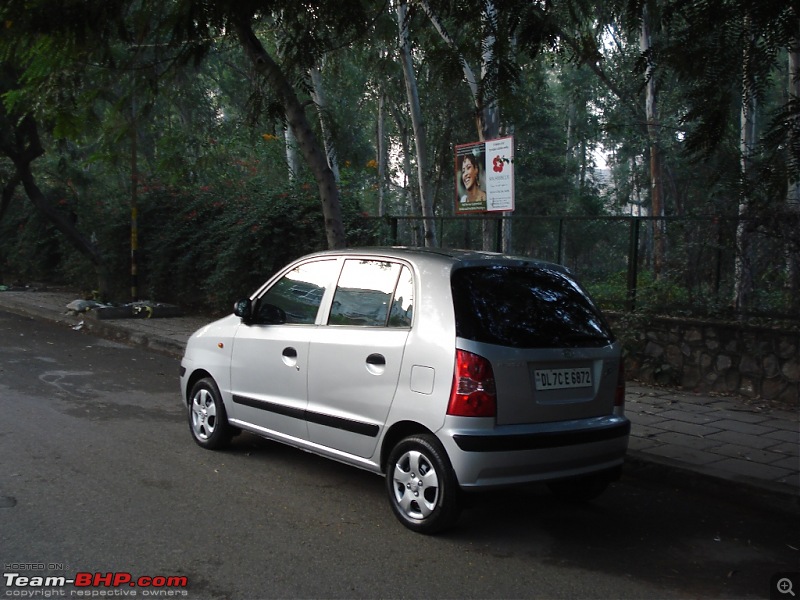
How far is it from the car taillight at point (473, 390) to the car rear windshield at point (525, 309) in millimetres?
162

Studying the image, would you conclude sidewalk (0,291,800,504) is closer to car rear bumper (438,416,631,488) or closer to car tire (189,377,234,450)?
car rear bumper (438,416,631,488)

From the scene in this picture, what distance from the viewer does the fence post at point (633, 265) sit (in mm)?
9449

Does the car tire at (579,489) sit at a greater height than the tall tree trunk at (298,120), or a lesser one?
lesser

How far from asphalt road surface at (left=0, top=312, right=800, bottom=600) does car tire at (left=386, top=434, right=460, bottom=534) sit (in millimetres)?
117

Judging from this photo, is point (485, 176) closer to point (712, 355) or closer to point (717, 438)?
point (712, 355)

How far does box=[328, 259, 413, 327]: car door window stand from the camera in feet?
16.6

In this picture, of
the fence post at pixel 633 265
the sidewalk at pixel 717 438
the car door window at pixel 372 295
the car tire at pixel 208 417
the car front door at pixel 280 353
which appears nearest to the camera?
the car door window at pixel 372 295

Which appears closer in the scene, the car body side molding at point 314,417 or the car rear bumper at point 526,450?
the car rear bumper at point 526,450

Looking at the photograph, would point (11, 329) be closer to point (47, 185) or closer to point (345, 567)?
point (47, 185)

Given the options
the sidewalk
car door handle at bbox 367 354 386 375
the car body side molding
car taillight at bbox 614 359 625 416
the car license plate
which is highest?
car door handle at bbox 367 354 386 375

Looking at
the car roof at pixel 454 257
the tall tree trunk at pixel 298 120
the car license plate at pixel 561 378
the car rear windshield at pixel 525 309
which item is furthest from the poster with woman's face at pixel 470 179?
the car license plate at pixel 561 378

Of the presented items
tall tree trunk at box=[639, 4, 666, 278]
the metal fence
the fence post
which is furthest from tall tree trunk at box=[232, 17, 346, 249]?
tall tree trunk at box=[639, 4, 666, 278]

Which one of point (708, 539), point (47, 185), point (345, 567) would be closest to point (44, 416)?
point (345, 567)

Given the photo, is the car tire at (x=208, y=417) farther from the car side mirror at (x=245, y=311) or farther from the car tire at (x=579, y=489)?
the car tire at (x=579, y=489)
